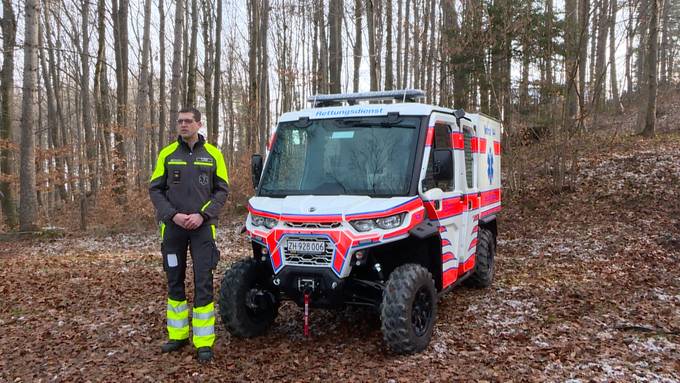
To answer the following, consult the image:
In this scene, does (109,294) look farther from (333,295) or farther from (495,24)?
(495,24)

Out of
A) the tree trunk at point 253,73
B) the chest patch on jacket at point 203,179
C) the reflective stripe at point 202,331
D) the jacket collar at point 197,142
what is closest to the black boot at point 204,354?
the reflective stripe at point 202,331

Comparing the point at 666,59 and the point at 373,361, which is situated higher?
the point at 666,59

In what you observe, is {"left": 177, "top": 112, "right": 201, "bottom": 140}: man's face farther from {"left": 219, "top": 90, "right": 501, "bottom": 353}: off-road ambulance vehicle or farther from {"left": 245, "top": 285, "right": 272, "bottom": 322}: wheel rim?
{"left": 245, "top": 285, "right": 272, "bottom": 322}: wheel rim

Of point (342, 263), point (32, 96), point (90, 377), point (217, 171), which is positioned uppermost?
point (32, 96)

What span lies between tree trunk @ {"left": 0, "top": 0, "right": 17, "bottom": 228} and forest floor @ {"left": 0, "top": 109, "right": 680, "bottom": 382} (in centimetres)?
440

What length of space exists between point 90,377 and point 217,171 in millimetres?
2241

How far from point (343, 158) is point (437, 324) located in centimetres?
224

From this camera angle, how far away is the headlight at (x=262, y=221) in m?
4.95

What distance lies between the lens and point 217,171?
16.9ft

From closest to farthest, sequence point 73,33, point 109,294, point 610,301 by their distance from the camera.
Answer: point 610,301
point 109,294
point 73,33

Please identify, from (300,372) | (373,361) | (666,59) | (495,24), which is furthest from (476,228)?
(666,59)

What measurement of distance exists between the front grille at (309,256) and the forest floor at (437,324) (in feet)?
3.15

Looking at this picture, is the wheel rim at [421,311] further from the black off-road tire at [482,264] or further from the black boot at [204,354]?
the black off-road tire at [482,264]

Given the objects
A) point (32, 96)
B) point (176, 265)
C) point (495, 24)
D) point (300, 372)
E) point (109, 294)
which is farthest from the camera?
point (495, 24)
